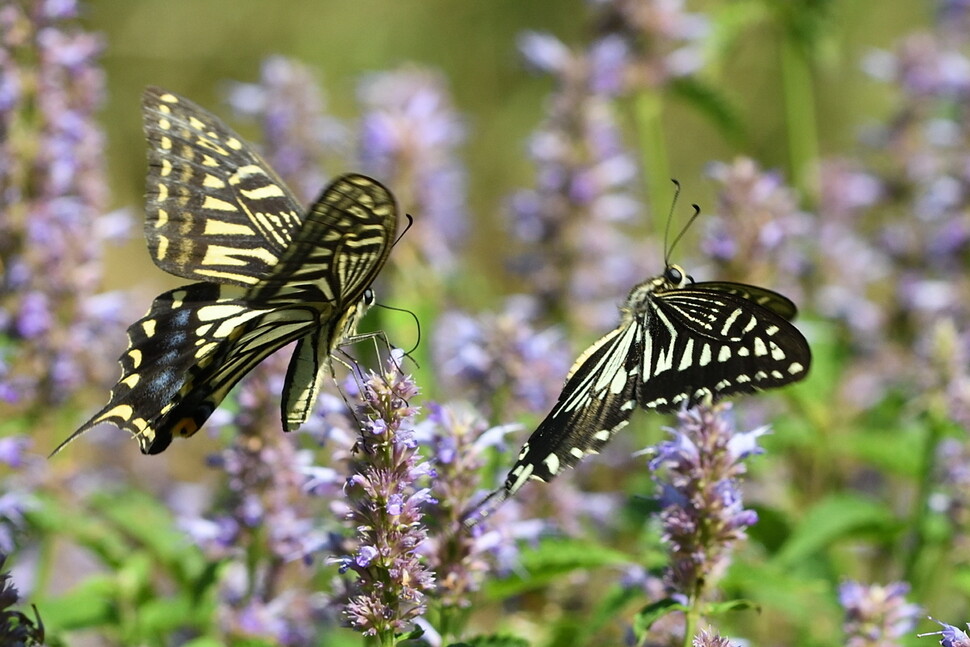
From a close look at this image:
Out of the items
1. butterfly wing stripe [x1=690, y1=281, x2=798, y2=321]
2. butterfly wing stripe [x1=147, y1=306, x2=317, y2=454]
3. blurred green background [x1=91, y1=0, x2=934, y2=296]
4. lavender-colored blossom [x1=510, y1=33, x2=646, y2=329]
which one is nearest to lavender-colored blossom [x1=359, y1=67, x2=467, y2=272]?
lavender-colored blossom [x1=510, y1=33, x2=646, y2=329]

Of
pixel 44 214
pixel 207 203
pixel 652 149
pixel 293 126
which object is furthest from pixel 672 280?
pixel 293 126

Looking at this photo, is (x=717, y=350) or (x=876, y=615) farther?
(x=717, y=350)

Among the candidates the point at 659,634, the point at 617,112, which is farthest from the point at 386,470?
the point at 617,112

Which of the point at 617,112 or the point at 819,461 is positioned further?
the point at 617,112

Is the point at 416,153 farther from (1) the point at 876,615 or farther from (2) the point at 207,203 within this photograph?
(1) the point at 876,615

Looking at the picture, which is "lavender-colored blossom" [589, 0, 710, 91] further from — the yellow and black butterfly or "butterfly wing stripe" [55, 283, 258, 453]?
"butterfly wing stripe" [55, 283, 258, 453]

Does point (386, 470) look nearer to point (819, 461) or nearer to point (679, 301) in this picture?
point (679, 301)

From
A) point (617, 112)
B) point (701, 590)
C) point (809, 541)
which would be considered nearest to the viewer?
point (701, 590)
